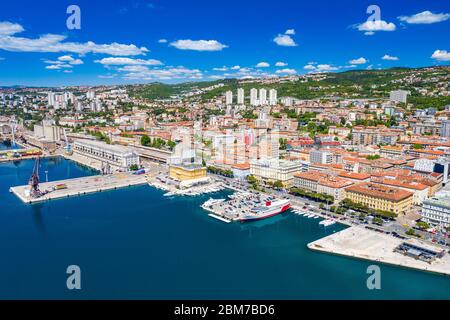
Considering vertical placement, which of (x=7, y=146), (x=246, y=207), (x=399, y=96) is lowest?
(x=246, y=207)

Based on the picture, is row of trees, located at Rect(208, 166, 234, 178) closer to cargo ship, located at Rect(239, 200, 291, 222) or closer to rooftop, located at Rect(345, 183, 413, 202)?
cargo ship, located at Rect(239, 200, 291, 222)

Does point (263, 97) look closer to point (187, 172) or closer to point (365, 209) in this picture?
point (187, 172)

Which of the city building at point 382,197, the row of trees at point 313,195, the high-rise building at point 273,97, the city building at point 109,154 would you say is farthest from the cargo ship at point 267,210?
the high-rise building at point 273,97

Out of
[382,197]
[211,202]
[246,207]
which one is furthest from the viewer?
[211,202]

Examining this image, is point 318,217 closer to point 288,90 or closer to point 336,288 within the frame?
point 336,288

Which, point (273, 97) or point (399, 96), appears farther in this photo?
point (273, 97)

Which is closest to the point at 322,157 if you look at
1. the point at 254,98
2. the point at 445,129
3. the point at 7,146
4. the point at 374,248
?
the point at 374,248

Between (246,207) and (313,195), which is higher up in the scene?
(313,195)
